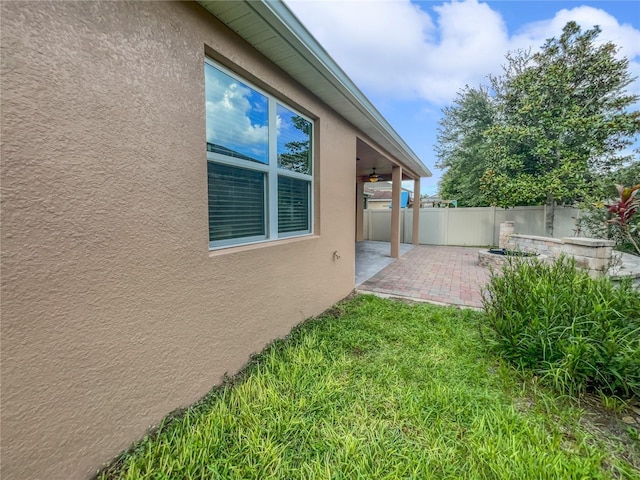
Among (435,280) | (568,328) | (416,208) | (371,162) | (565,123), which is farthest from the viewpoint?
(416,208)

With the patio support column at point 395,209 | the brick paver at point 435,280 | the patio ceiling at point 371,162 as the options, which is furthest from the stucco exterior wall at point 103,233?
the patio support column at point 395,209

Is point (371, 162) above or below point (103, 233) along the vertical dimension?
above

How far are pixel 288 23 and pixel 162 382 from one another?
3225 millimetres

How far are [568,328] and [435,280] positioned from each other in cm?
405

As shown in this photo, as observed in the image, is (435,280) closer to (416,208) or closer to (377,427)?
(377,427)

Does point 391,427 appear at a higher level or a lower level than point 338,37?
lower

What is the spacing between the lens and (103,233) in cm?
174

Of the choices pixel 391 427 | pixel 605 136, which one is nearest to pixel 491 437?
pixel 391 427

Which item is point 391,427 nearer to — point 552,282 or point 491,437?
point 491,437

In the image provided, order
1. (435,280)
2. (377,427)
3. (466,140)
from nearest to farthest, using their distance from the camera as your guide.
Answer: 1. (377,427)
2. (435,280)
3. (466,140)

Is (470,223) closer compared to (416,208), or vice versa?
(416,208)

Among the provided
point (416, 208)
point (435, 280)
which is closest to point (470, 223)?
point (416, 208)

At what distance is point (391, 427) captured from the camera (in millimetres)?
2158

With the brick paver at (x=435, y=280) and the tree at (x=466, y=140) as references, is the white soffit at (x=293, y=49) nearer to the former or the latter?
the brick paver at (x=435, y=280)
